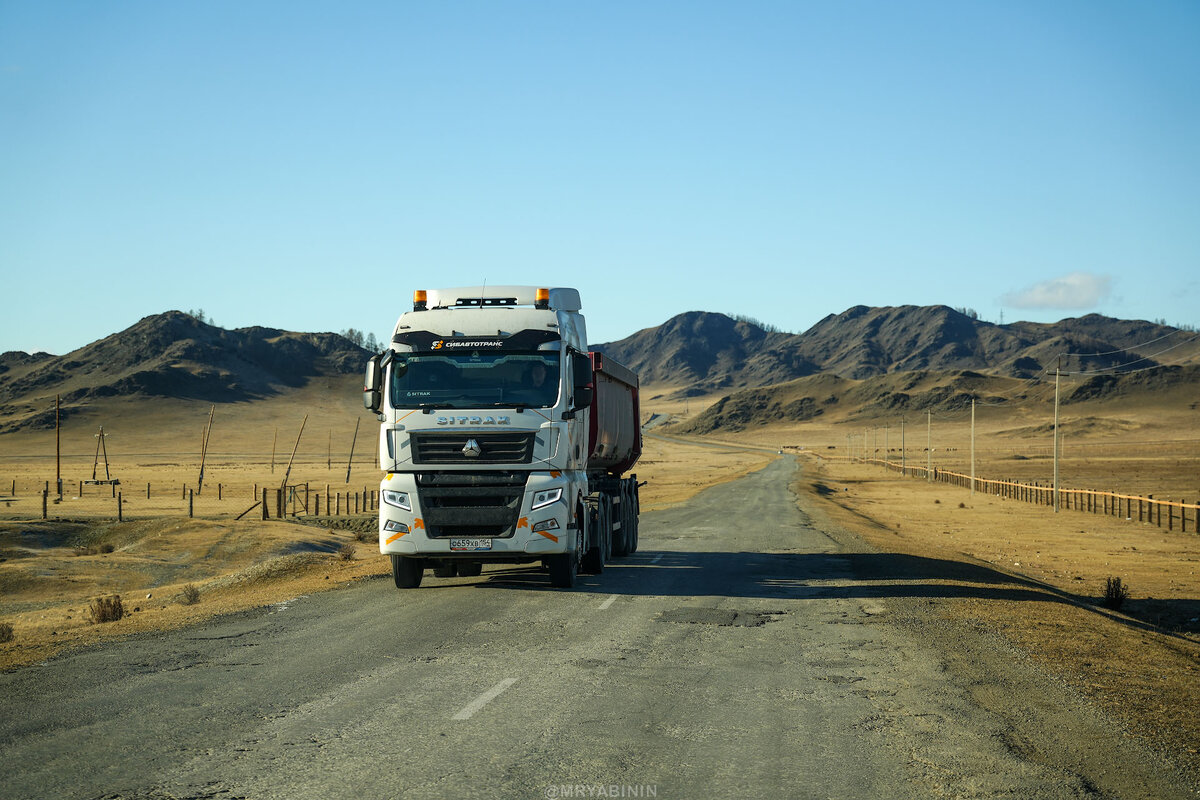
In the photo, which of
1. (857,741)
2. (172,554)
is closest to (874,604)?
(857,741)

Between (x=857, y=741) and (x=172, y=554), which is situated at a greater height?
(x=857, y=741)

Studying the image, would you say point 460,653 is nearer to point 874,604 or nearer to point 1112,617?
point 874,604

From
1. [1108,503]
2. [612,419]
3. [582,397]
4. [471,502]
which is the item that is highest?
[582,397]

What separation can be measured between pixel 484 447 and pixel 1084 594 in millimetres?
13894

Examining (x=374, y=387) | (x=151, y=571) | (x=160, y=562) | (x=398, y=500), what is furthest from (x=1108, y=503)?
(x=374, y=387)

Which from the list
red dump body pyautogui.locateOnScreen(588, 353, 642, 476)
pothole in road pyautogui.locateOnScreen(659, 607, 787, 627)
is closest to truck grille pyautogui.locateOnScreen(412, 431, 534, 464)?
red dump body pyautogui.locateOnScreen(588, 353, 642, 476)

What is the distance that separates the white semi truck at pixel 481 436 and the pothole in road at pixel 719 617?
7.66ft

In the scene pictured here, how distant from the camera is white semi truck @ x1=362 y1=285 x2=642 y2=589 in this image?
16.2 metres

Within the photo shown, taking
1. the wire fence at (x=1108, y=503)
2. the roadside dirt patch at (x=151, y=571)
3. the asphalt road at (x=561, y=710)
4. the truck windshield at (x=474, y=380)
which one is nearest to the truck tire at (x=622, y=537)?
the roadside dirt patch at (x=151, y=571)

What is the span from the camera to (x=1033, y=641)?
13.1 metres

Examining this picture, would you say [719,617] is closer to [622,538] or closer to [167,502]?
[622,538]

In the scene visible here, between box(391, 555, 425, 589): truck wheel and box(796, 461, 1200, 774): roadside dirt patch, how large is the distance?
8.41 m

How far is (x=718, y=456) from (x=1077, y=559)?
14473cm

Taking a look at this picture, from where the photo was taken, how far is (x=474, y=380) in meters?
16.6
